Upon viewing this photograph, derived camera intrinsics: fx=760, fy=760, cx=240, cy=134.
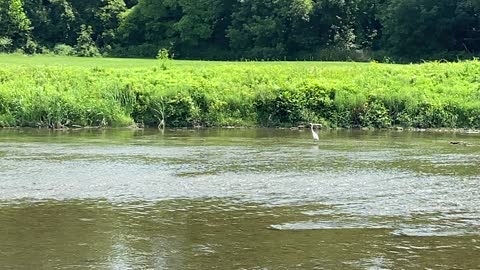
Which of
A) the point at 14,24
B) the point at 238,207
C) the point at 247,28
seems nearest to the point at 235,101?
the point at 238,207

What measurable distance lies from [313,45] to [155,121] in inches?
1431

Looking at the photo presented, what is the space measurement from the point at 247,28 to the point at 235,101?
118ft

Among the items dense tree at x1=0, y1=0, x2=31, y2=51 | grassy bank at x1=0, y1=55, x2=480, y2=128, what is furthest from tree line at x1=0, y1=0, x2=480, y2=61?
grassy bank at x1=0, y1=55, x2=480, y2=128

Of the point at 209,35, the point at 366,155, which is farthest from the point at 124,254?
the point at 209,35

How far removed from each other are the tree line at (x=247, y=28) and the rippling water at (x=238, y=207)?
121 feet

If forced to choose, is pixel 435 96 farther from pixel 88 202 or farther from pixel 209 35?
pixel 209 35

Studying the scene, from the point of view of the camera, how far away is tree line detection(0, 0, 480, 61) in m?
59.7

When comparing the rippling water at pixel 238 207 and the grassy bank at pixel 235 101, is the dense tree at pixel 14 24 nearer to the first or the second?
the grassy bank at pixel 235 101

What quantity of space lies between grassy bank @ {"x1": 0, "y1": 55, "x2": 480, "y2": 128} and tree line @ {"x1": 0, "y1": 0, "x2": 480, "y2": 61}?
2339cm

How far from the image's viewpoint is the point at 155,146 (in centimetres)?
2467

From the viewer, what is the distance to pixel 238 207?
14.1 meters

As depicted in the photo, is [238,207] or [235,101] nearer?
[238,207]

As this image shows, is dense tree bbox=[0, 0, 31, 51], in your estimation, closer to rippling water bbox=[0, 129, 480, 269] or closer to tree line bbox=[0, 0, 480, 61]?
tree line bbox=[0, 0, 480, 61]

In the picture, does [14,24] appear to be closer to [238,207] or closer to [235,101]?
[235,101]
